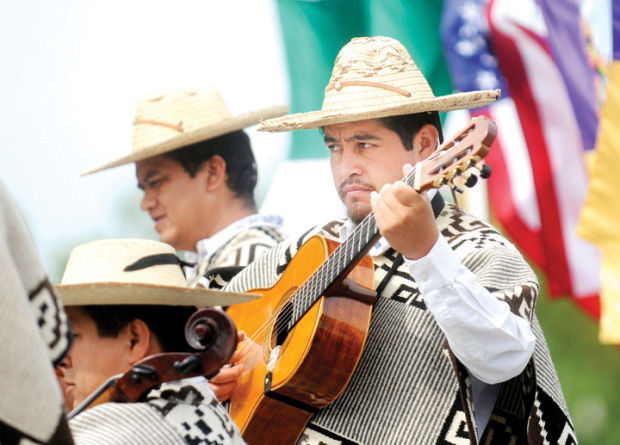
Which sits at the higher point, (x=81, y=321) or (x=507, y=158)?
(x=81, y=321)

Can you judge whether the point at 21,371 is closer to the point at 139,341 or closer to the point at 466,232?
the point at 139,341

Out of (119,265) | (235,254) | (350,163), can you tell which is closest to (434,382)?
(350,163)

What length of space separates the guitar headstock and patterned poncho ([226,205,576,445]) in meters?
0.39

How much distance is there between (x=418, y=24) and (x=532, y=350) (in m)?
5.05

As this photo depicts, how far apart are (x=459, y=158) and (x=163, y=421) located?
3.00 ft

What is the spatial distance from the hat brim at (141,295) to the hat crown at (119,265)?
21 cm

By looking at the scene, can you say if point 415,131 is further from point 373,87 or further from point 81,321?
point 81,321

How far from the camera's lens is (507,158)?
8.05 m

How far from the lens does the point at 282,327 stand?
3.33 m

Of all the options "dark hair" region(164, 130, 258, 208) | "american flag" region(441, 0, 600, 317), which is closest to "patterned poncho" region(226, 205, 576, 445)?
"dark hair" region(164, 130, 258, 208)

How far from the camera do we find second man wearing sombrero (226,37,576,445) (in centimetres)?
282

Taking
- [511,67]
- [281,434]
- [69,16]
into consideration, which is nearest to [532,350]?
[281,434]

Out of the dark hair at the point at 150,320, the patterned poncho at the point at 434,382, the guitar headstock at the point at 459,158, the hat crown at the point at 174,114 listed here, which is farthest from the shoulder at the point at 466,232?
the hat crown at the point at 174,114

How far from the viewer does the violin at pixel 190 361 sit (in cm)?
236
